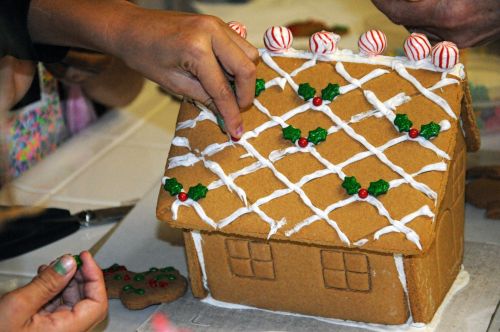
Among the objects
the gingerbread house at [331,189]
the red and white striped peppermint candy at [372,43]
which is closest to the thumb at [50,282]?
the gingerbread house at [331,189]

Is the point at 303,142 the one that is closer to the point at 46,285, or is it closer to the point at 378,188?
the point at 378,188

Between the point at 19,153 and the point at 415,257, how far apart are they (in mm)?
911

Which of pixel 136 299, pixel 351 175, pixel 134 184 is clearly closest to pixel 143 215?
pixel 134 184

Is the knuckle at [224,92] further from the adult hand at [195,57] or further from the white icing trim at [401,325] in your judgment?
the white icing trim at [401,325]

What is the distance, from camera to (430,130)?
1.07 meters


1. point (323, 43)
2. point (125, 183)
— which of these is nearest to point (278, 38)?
point (323, 43)

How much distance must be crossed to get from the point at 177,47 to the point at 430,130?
322 mm

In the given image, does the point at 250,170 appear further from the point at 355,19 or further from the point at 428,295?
the point at 355,19

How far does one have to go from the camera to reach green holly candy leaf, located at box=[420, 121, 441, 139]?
3.51ft

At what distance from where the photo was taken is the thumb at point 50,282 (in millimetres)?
1004

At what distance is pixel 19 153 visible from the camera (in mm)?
1687

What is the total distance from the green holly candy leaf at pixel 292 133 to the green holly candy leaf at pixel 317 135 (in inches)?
0.6

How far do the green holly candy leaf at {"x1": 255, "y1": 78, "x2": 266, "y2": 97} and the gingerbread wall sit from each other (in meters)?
0.20

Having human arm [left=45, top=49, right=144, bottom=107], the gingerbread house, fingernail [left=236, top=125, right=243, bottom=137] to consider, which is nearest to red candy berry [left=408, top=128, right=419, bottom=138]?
the gingerbread house
